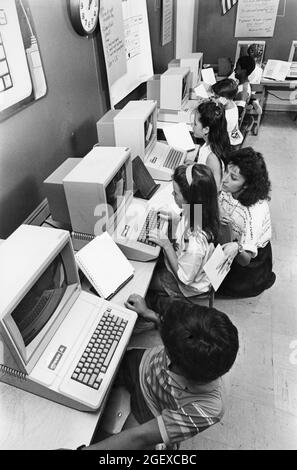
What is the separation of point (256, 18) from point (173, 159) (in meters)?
3.73

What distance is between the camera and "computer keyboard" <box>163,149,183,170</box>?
2266mm

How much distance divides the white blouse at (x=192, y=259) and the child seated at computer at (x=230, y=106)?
1.76m

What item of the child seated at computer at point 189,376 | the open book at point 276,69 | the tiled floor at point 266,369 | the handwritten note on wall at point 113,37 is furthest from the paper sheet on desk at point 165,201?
the open book at point 276,69

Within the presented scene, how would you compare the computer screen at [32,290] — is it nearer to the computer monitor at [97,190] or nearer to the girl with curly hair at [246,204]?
the computer monitor at [97,190]

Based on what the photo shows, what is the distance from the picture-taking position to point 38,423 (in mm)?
972

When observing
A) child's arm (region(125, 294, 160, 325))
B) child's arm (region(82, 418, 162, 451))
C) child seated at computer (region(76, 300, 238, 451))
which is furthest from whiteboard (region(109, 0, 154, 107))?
child's arm (region(82, 418, 162, 451))

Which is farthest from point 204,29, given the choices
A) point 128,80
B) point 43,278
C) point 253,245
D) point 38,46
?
point 43,278

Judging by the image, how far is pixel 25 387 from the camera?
1.02 meters

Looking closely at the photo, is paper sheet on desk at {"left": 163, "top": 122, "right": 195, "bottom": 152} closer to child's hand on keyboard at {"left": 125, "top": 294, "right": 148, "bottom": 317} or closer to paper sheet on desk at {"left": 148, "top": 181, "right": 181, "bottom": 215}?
paper sheet on desk at {"left": 148, "top": 181, "right": 181, "bottom": 215}

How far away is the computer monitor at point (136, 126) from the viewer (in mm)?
1962

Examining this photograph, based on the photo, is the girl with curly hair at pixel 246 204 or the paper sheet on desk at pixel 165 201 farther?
the paper sheet on desk at pixel 165 201

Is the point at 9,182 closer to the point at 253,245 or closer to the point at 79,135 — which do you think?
the point at 79,135

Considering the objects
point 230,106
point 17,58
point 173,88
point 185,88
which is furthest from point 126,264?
point 185,88

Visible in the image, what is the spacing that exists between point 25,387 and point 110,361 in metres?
0.28
